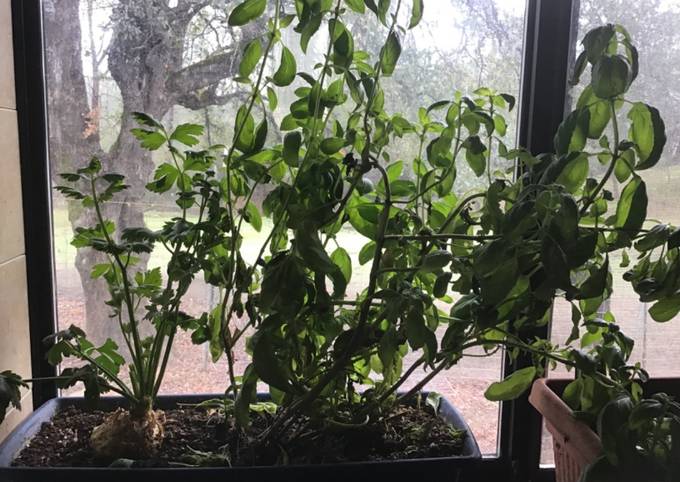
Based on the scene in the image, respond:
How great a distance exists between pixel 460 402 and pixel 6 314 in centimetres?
80

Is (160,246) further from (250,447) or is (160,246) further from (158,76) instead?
(250,447)

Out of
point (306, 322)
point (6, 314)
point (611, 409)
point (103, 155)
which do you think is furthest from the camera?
point (103, 155)

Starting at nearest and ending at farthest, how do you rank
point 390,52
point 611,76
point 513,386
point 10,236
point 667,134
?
point 611,76 → point 390,52 → point 513,386 → point 10,236 → point 667,134

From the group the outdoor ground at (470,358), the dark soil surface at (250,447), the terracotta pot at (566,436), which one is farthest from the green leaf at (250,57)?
the terracotta pot at (566,436)

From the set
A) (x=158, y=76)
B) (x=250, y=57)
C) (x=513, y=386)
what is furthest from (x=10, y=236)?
(x=513, y=386)

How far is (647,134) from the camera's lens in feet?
2.16

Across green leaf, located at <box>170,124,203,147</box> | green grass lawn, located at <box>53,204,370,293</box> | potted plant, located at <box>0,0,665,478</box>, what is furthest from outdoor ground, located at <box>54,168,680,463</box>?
green leaf, located at <box>170,124,203,147</box>

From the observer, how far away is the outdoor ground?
41.9 inches

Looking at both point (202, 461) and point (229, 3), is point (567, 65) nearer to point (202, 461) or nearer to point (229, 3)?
point (229, 3)

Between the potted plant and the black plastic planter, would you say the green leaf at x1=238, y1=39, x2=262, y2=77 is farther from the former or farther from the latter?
the black plastic planter

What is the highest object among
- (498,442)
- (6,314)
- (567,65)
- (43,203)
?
(567,65)

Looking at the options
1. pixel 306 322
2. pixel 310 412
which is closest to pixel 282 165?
pixel 306 322

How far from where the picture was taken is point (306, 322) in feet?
2.47

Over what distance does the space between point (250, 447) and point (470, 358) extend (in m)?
0.49
